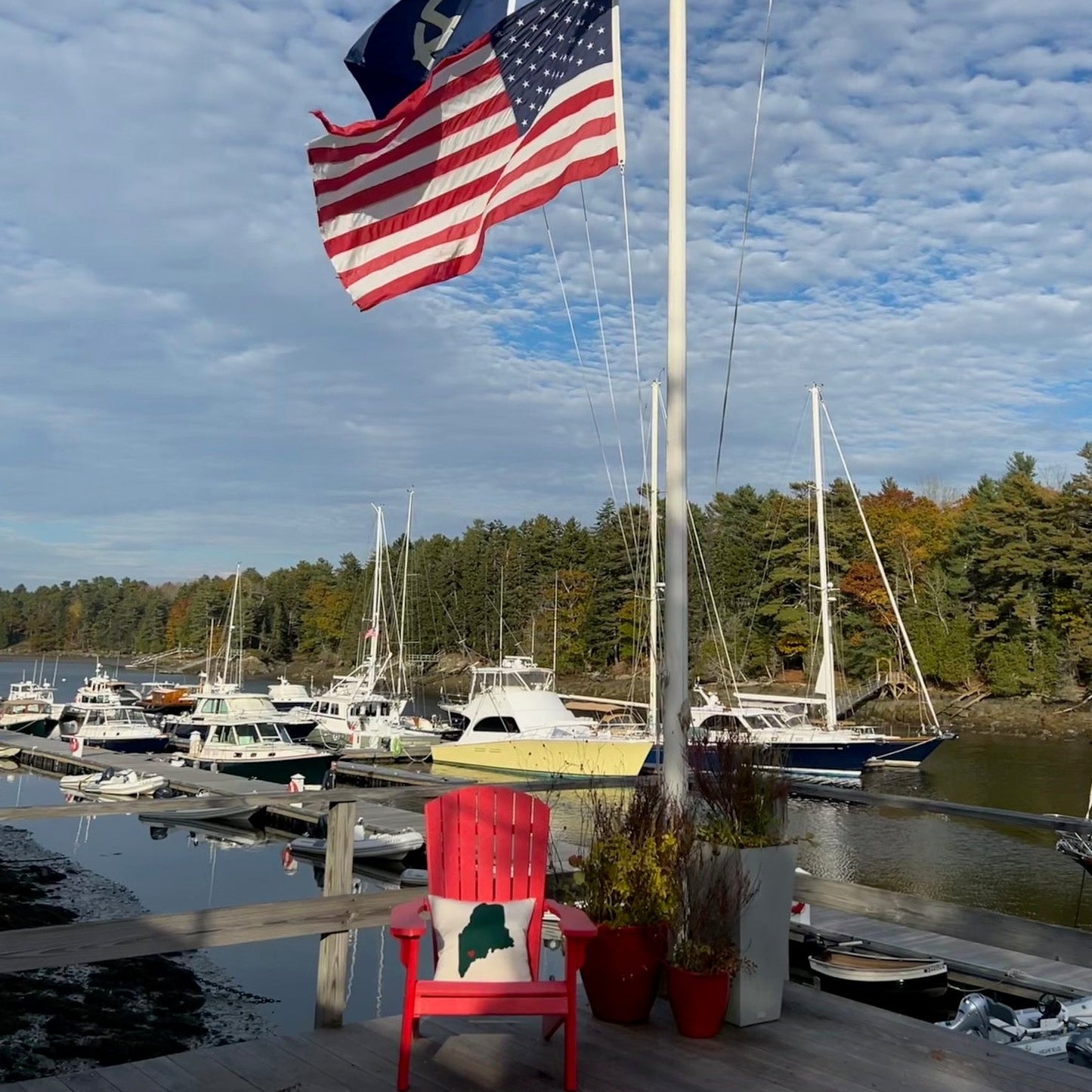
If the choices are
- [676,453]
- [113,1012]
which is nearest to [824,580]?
[113,1012]

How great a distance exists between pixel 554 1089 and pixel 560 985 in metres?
0.29

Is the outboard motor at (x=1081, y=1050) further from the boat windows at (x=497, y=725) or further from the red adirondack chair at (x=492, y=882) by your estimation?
the boat windows at (x=497, y=725)

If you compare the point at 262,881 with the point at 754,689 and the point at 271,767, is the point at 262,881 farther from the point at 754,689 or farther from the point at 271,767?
the point at 754,689

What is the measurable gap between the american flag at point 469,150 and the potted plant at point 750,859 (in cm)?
262

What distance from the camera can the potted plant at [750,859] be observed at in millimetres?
3686

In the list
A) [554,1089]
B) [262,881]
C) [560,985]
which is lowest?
[262,881]

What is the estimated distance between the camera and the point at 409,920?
3301mm

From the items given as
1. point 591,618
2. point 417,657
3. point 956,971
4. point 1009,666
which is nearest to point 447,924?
point 956,971

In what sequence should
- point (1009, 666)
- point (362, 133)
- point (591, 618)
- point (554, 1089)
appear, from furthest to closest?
point (591, 618) → point (1009, 666) → point (362, 133) → point (554, 1089)

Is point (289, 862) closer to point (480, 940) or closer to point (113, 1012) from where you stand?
point (113, 1012)

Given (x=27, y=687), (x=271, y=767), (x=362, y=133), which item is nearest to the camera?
(x=362, y=133)

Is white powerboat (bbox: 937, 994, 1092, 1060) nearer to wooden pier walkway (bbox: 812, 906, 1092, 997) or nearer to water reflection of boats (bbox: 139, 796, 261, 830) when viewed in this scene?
wooden pier walkway (bbox: 812, 906, 1092, 997)

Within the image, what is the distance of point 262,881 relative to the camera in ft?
45.5

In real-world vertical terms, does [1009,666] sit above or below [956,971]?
above
